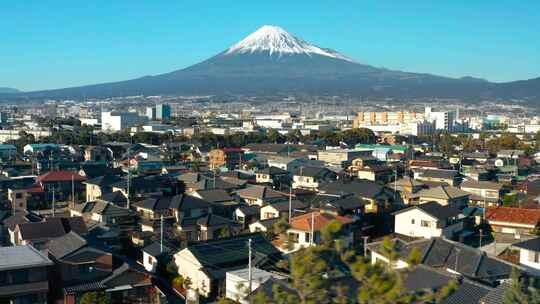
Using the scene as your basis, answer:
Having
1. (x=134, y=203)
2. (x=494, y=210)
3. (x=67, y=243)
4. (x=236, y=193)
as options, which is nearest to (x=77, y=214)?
(x=134, y=203)

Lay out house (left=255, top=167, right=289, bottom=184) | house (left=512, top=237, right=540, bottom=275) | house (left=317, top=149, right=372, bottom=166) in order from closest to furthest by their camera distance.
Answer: house (left=512, top=237, right=540, bottom=275) → house (left=255, top=167, right=289, bottom=184) → house (left=317, top=149, right=372, bottom=166)

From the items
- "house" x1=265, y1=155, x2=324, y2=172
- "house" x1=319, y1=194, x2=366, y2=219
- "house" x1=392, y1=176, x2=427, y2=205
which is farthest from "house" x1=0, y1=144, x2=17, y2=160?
"house" x1=392, y1=176, x2=427, y2=205

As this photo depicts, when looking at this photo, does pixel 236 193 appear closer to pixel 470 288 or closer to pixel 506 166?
pixel 470 288

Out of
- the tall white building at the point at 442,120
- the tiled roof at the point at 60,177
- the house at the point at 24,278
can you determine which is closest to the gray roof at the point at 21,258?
the house at the point at 24,278

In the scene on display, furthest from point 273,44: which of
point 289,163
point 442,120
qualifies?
point 289,163

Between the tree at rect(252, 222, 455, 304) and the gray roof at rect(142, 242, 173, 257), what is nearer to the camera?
the tree at rect(252, 222, 455, 304)

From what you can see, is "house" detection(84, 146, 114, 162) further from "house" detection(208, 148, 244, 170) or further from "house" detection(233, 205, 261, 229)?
"house" detection(233, 205, 261, 229)
